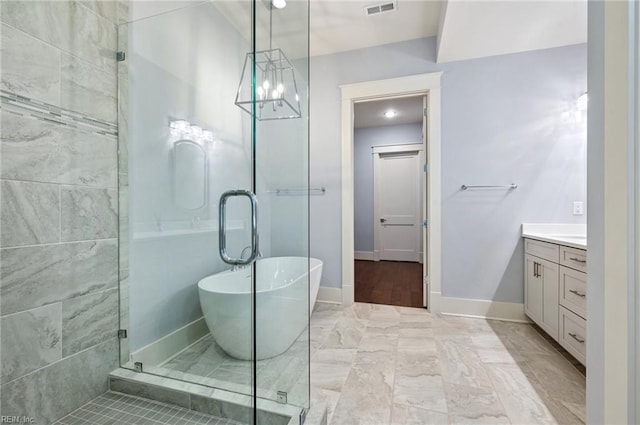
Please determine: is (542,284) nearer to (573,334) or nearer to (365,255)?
(573,334)

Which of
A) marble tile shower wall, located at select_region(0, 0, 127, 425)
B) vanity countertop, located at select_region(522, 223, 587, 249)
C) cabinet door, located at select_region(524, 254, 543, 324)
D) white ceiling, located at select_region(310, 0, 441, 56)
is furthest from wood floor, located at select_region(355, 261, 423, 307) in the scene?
white ceiling, located at select_region(310, 0, 441, 56)

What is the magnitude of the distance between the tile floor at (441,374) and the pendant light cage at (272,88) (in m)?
1.58

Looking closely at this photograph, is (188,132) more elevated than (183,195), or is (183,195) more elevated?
(188,132)

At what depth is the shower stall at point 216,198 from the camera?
1381 mm

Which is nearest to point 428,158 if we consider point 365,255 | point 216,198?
point 216,198

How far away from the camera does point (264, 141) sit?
1387mm

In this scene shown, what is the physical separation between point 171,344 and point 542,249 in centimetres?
280

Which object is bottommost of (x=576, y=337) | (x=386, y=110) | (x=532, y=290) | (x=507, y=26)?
(x=576, y=337)

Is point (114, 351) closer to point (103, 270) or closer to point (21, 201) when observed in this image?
point (103, 270)

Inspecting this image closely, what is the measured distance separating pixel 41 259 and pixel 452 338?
2648 millimetres

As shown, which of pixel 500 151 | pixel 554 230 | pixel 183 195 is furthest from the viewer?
pixel 500 151

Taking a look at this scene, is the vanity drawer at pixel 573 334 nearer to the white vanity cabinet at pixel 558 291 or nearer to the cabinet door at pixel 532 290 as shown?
the white vanity cabinet at pixel 558 291

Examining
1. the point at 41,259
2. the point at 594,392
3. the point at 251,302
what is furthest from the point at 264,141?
the point at 594,392

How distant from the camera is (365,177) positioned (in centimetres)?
593
